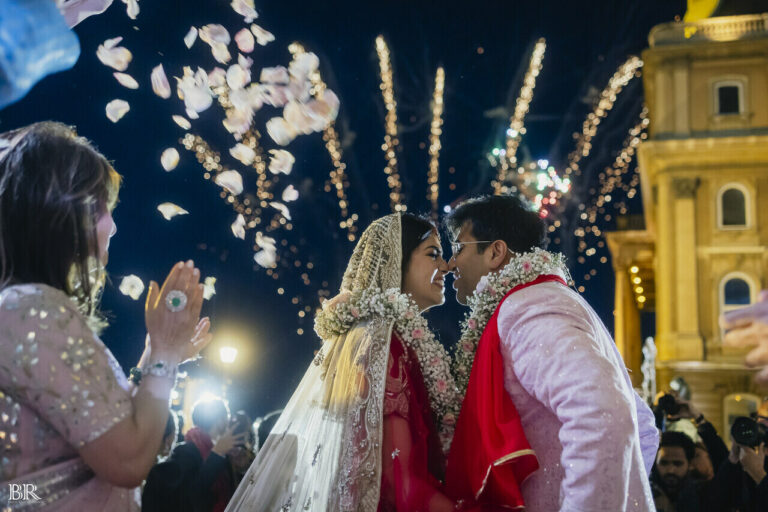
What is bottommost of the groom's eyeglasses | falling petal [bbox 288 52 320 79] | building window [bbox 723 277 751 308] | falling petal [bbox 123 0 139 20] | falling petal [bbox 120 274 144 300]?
building window [bbox 723 277 751 308]

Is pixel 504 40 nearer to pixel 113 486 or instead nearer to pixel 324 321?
pixel 324 321

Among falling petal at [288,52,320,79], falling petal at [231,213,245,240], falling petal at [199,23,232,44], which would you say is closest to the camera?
falling petal at [199,23,232,44]

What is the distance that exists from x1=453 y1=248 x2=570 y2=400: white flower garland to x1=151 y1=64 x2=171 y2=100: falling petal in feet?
21.9

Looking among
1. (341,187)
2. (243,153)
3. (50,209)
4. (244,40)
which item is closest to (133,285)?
(244,40)

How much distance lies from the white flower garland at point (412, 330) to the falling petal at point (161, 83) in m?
6.20

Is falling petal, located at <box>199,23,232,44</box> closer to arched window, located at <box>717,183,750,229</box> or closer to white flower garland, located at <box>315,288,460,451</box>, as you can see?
white flower garland, located at <box>315,288,460,451</box>

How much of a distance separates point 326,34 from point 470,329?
23.5 metres

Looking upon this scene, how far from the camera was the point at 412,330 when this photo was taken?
165 inches

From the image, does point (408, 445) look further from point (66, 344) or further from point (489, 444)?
point (66, 344)

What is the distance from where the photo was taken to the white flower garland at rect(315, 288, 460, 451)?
401cm

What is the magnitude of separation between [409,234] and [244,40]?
259 inches

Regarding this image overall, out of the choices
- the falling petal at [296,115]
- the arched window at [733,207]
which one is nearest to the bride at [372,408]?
the falling petal at [296,115]

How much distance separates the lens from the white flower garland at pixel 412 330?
4.01 meters

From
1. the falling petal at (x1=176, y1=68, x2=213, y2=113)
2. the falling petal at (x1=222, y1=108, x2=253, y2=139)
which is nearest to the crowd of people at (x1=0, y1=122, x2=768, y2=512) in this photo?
the falling petal at (x1=176, y1=68, x2=213, y2=113)
